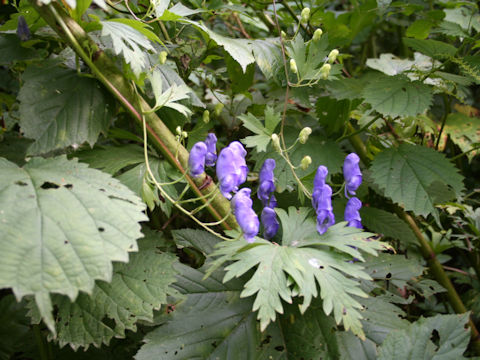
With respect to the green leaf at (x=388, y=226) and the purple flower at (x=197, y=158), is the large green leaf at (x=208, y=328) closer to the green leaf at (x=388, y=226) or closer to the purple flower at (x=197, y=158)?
the purple flower at (x=197, y=158)

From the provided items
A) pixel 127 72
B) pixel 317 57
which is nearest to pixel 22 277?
pixel 127 72

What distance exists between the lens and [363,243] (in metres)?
1.09

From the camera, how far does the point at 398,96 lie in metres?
1.59

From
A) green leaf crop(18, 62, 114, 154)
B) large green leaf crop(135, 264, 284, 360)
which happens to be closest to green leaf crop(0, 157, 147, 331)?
green leaf crop(18, 62, 114, 154)

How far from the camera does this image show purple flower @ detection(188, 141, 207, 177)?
3.77 feet

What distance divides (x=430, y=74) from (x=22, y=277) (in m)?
1.56

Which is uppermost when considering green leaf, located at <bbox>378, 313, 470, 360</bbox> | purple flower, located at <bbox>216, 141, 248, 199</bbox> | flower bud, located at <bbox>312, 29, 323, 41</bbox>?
flower bud, located at <bbox>312, 29, 323, 41</bbox>

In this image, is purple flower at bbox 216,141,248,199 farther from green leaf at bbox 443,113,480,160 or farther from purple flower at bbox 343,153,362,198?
green leaf at bbox 443,113,480,160

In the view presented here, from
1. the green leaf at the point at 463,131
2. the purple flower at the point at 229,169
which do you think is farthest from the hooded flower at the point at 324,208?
the green leaf at the point at 463,131

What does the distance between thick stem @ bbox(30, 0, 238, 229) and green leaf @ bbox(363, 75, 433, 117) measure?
0.71 metres

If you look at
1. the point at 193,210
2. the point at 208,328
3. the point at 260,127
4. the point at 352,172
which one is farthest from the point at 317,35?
the point at 208,328

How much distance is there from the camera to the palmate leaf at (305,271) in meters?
0.97

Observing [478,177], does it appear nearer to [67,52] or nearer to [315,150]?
[315,150]

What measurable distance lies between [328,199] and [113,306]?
25.0 inches
